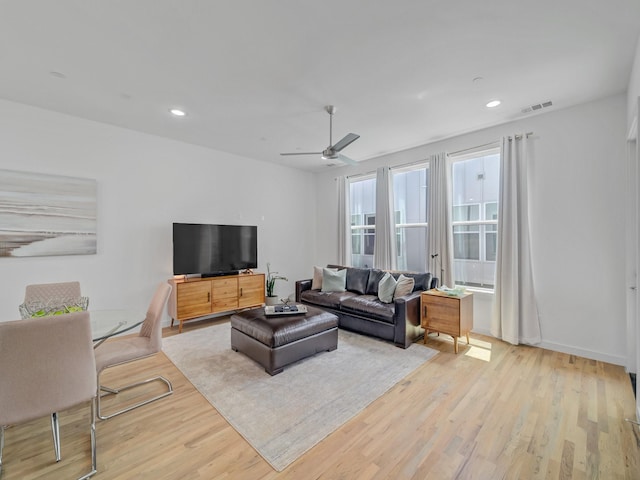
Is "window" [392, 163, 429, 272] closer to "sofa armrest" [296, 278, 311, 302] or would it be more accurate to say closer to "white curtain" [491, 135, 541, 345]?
"white curtain" [491, 135, 541, 345]

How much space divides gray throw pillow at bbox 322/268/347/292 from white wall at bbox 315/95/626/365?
9.04 ft

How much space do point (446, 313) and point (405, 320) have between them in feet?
1.76

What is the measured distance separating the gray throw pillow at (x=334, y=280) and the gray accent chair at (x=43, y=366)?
3476mm

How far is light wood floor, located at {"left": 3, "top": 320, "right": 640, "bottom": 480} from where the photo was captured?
1752mm

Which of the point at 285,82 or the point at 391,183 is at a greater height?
the point at 285,82

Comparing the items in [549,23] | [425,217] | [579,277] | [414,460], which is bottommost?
[414,460]

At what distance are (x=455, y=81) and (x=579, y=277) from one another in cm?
277

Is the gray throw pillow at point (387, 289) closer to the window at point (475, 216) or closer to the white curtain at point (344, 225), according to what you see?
the window at point (475, 216)

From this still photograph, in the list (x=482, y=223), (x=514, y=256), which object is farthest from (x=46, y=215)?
(x=514, y=256)

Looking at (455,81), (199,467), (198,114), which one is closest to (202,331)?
(199,467)

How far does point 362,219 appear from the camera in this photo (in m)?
6.02

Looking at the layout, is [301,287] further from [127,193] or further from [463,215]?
[127,193]

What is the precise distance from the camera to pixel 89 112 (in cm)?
357

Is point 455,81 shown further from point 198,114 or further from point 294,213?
point 294,213
